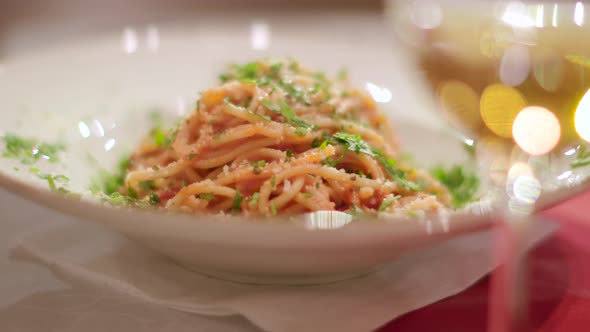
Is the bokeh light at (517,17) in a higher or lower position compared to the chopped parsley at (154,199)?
higher

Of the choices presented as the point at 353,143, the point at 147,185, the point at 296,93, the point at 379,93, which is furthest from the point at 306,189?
the point at 379,93

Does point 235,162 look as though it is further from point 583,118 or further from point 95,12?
point 95,12

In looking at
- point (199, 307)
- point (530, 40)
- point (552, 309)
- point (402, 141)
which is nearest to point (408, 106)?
point (402, 141)

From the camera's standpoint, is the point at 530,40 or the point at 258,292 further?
the point at 530,40

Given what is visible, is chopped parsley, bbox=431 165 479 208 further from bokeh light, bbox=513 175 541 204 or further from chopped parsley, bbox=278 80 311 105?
chopped parsley, bbox=278 80 311 105

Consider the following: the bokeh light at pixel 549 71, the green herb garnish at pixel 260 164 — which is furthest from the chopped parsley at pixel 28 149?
the bokeh light at pixel 549 71

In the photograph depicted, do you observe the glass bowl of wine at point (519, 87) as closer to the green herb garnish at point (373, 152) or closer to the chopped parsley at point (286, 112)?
the green herb garnish at point (373, 152)

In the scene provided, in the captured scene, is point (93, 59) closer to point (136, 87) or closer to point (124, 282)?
point (136, 87)
